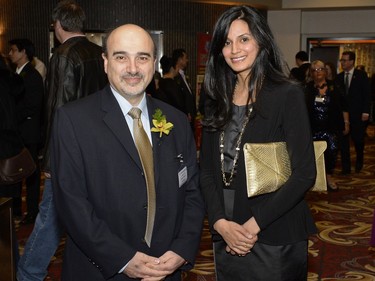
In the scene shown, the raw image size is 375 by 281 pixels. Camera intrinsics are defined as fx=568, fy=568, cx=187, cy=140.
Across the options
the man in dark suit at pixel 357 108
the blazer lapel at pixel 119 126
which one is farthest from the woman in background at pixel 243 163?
the man in dark suit at pixel 357 108

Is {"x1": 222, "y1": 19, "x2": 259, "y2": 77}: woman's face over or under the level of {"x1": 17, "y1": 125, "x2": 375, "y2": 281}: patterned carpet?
over

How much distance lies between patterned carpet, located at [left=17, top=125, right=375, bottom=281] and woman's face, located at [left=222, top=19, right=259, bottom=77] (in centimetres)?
213

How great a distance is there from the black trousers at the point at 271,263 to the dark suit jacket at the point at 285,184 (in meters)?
0.04

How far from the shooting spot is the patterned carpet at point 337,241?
4.20m

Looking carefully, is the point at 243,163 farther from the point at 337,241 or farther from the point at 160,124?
the point at 337,241

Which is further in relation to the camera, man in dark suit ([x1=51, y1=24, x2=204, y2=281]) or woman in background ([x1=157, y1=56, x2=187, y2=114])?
woman in background ([x1=157, y1=56, x2=187, y2=114])

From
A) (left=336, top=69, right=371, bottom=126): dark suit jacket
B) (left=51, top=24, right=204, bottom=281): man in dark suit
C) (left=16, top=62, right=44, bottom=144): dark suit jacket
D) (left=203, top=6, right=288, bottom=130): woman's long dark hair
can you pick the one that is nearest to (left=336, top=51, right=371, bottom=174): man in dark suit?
(left=336, top=69, right=371, bottom=126): dark suit jacket

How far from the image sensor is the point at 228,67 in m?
2.53

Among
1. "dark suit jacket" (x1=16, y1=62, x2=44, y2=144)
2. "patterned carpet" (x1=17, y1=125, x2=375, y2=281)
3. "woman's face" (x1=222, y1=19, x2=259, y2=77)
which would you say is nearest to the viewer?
"woman's face" (x1=222, y1=19, x2=259, y2=77)

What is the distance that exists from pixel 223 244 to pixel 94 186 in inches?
27.6

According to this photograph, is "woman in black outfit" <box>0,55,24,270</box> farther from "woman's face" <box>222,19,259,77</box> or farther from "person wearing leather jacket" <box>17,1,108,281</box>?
"woman's face" <box>222,19,259,77</box>

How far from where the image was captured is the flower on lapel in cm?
212

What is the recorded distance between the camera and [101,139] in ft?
6.72

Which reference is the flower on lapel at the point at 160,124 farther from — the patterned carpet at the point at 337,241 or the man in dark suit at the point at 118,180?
the patterned carpet at the point at 337,241
